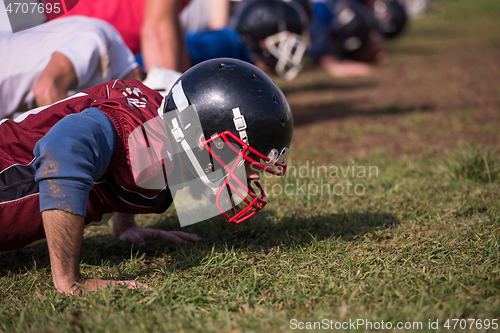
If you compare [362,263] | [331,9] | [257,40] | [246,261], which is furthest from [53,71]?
[331,9]

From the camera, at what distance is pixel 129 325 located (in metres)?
1.83

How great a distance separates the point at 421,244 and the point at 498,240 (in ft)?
1.37

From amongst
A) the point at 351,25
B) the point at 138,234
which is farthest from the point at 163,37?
the point at 351,25

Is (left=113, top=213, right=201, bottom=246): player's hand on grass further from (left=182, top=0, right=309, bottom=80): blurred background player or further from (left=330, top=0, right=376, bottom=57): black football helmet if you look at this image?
(left=330, top=0, right=376, bottom=57): black football helmet

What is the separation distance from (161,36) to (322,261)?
2733 mm

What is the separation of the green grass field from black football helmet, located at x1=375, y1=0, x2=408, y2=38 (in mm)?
11596

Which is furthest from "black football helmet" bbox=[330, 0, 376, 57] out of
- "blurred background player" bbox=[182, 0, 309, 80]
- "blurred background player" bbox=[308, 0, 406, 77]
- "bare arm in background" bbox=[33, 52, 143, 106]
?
"bare arm in background" bbox=[33, 52, 143, 106]

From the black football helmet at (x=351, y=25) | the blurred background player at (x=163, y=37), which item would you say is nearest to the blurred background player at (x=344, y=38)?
the black football helmet at (x=351, y=25)

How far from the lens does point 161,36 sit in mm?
4168

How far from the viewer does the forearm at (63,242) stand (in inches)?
78.0

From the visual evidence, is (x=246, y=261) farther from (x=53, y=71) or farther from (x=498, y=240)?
(x=53, y=71)

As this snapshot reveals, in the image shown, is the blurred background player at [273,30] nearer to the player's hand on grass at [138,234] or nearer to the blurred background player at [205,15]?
the blurred background player at [205,15]

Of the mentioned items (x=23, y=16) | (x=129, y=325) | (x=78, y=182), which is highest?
(x=23, y=16)

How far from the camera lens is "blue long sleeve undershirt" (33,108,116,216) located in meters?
1.95
